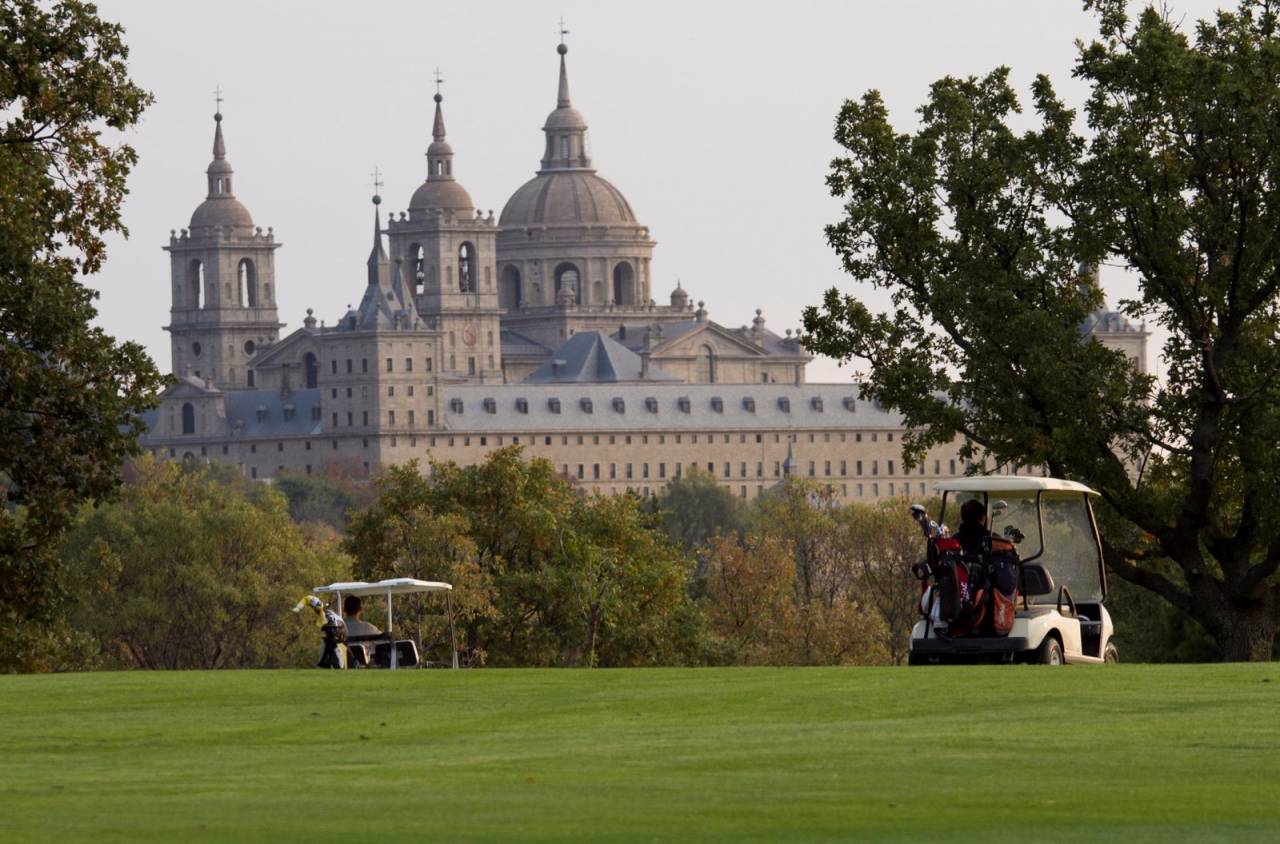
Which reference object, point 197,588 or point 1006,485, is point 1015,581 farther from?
point 197,588

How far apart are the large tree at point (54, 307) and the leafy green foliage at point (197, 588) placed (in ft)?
159

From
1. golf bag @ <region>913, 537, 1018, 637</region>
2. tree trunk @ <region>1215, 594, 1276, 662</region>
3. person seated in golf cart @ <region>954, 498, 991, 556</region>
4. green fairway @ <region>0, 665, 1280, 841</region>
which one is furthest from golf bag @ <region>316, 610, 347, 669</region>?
tree trunk @ <region>1215, 594, 1276, 662</region>

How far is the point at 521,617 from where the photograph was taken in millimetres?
62531

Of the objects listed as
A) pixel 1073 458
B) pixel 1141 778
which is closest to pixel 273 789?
pixel 1141 778

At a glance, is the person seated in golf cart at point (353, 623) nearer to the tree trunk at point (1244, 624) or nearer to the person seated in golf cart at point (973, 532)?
the person seated in golf cart at point (973, 532)

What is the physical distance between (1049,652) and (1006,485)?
163 cm

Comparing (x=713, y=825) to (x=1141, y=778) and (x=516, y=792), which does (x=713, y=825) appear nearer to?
(x=516, y=792)

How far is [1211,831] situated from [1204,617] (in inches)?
947

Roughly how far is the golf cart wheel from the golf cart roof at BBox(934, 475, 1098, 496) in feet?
4.90

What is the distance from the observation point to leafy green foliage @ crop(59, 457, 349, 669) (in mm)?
88938

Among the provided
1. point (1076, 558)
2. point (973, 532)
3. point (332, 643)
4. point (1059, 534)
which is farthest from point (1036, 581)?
point (332, 643)

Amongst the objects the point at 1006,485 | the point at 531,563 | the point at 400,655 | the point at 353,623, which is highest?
the point at 531,563

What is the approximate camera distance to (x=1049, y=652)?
26531 mm

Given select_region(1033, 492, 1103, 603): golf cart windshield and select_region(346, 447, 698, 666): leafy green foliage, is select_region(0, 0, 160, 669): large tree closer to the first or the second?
select_region(1033, 492, 1103, 603): golf cart windshield
